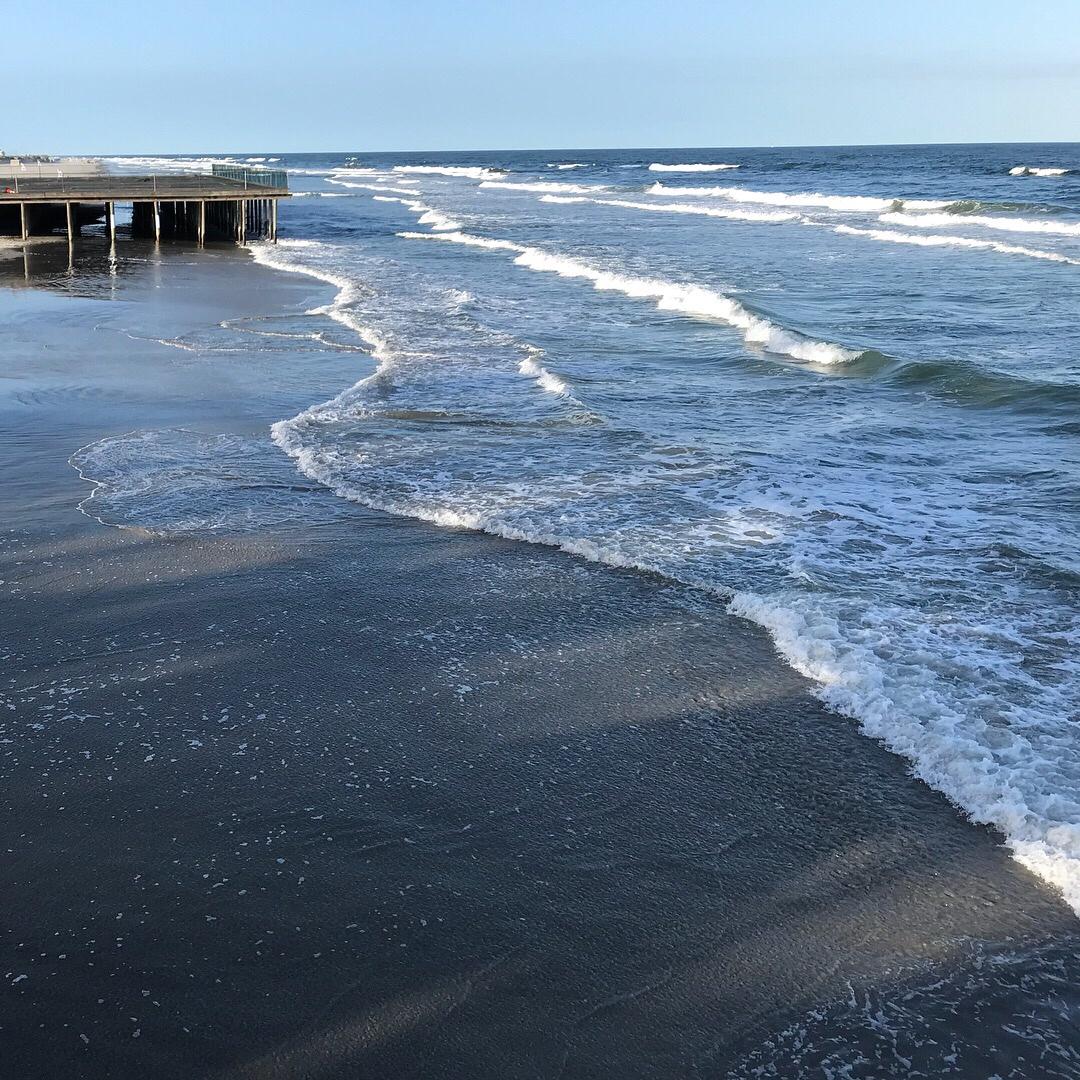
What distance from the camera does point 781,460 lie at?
35.2 feet

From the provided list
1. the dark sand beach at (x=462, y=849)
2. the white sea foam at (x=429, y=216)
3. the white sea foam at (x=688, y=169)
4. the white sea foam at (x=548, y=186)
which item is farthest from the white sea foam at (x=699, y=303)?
the white sea foam at (x=688, y=169)

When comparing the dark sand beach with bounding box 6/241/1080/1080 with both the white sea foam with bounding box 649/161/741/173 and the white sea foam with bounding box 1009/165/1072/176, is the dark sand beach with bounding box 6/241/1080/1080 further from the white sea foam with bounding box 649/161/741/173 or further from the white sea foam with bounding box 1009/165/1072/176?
the white sea foam with bounding box 649/161/741/173

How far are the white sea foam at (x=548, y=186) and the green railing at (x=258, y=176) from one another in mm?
32251

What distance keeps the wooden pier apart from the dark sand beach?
28.0 metres

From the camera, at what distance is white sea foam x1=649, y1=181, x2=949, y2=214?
161ft

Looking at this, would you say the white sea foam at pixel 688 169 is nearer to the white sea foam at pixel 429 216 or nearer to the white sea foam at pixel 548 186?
the white sea foam at pixel 548 186

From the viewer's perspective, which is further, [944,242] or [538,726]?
[944,242]

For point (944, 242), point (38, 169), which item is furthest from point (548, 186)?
point (944, 242)

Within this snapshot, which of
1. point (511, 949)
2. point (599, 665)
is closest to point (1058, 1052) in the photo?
point (511, 949)

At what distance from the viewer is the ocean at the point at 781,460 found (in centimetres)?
612

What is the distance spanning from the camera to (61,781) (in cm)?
499

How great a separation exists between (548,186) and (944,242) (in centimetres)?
4740

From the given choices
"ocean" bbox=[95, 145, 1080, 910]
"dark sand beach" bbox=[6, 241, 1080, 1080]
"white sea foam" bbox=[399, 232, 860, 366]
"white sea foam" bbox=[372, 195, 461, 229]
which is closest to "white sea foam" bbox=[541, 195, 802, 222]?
"white sea foam" bbox=[372, 195, 461, 229]

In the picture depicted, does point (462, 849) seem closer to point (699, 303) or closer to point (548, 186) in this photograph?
point (699, 303)
